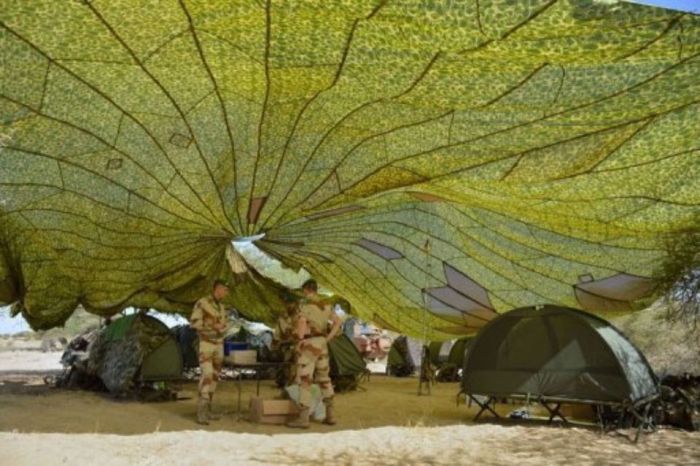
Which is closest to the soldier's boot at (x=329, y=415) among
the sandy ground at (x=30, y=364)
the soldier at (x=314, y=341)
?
the soldier at (x=314, y=341)

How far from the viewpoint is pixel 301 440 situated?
21.9ft

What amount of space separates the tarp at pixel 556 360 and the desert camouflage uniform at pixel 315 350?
7.58ft

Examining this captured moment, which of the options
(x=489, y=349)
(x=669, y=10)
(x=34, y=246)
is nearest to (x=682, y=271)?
(x=489, y=349)

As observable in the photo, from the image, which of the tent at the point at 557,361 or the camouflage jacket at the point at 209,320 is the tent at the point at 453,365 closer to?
the tent at the point at 557,361

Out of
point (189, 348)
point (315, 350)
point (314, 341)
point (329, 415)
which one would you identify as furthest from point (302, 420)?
point (189, 348)

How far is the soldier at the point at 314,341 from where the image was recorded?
321 inches

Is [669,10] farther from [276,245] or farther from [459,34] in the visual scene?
[276,245]

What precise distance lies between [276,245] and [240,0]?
25.7ft

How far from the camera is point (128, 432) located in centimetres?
700

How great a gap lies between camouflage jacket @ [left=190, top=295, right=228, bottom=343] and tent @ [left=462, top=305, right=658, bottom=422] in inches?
146

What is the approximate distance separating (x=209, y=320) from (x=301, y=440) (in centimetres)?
245

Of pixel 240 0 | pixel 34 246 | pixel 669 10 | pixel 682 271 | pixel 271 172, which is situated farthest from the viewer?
pixel 34 246

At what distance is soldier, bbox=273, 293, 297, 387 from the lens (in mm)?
9359

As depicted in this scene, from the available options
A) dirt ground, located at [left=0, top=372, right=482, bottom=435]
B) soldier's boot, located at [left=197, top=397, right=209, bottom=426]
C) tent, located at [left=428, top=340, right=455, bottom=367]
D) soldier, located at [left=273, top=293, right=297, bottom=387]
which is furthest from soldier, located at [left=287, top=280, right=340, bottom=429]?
tent, located at [left=428, top=340, right=455, bottom=367]
